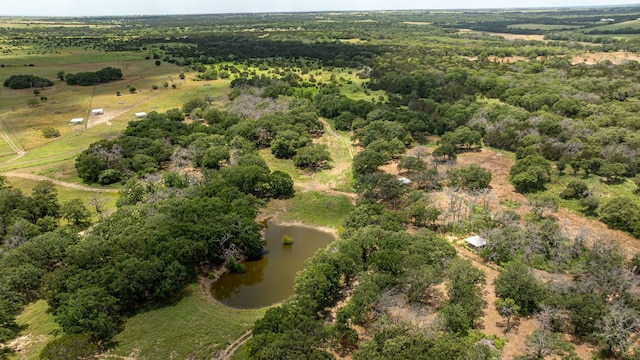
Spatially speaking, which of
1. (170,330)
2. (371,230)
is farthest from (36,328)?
(371,230)

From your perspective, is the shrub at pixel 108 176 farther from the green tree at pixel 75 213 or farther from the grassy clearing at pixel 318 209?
the grassy clearing at pixel 318 209

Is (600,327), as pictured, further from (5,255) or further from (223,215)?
(5,255)

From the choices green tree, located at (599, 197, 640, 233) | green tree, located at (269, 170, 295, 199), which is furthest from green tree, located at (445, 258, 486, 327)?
green tree, located at (269, 170, 295, 199)

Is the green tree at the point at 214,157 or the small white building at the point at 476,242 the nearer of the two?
the small white building at the point at 476,242

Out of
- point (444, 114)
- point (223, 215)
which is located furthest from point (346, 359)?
point (444, 114)

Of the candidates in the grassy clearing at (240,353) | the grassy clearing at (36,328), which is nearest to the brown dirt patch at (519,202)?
the grassy clearing at (240,353)
